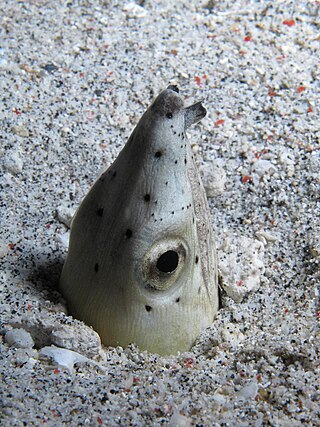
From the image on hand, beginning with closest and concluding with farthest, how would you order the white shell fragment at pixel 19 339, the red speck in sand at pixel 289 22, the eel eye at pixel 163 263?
1. the eel eye at pixel 163 263
2. the white shell fragment at pixel 19 339
3. the red speck in sand at pixel 289 22

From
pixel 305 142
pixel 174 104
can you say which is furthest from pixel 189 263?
pixel 305 142

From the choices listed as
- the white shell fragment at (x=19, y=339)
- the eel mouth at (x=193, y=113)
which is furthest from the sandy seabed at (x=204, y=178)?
the eel mouth at (x=193, y=113)

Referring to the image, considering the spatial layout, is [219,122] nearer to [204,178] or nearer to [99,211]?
[204,178]

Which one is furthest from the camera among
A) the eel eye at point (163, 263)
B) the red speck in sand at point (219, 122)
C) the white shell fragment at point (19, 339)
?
the red speck in sand at point (219, 122)

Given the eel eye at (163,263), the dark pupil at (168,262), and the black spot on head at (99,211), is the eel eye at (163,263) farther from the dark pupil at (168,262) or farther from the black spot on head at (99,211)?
the black spot on head at (99,211)

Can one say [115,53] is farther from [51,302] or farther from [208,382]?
[208,382]

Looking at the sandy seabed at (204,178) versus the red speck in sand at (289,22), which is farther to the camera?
the red speck in sand at (289,22)

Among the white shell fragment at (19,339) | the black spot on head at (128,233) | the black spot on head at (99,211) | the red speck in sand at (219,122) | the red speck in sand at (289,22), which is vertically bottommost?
the white shell fragment at (19,339)

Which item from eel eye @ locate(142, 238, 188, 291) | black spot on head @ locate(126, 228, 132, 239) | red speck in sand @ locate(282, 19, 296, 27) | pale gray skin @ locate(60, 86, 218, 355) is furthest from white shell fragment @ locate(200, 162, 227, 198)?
red speck in sand @ locate(282, 19, 296, 27)
